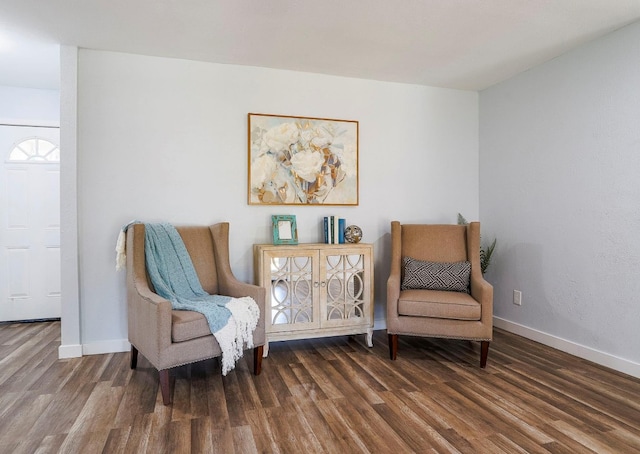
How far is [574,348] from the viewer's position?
10.1 feet

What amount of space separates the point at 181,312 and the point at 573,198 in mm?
2935

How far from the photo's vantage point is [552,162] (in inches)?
130

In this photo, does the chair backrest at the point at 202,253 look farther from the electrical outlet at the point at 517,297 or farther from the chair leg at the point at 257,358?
the electrical outlet at the point at 517,297

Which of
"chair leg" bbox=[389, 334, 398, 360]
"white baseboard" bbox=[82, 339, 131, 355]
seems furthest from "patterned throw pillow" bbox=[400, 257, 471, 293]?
"white baseboard" bbox=[82, 339, 131, 355]

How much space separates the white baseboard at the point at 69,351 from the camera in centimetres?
300

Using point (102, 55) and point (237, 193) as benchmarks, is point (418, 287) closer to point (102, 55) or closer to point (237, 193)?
point (237, 193)

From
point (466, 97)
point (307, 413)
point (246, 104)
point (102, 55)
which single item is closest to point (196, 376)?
point (307, 413)

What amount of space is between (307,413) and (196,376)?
0.90m

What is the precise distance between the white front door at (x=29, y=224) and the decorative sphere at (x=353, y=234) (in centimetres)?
301

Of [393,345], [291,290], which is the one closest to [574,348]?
[393,345]

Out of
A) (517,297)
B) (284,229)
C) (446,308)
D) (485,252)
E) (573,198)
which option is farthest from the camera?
(485,252)

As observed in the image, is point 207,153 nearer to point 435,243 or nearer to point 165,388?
point 165,388

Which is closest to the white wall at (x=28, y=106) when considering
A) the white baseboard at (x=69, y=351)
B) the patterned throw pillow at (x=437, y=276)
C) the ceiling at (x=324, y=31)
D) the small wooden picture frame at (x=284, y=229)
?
the ceiling at (x=324, y=31)

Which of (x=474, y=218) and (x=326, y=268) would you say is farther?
(x=474, y=218)
